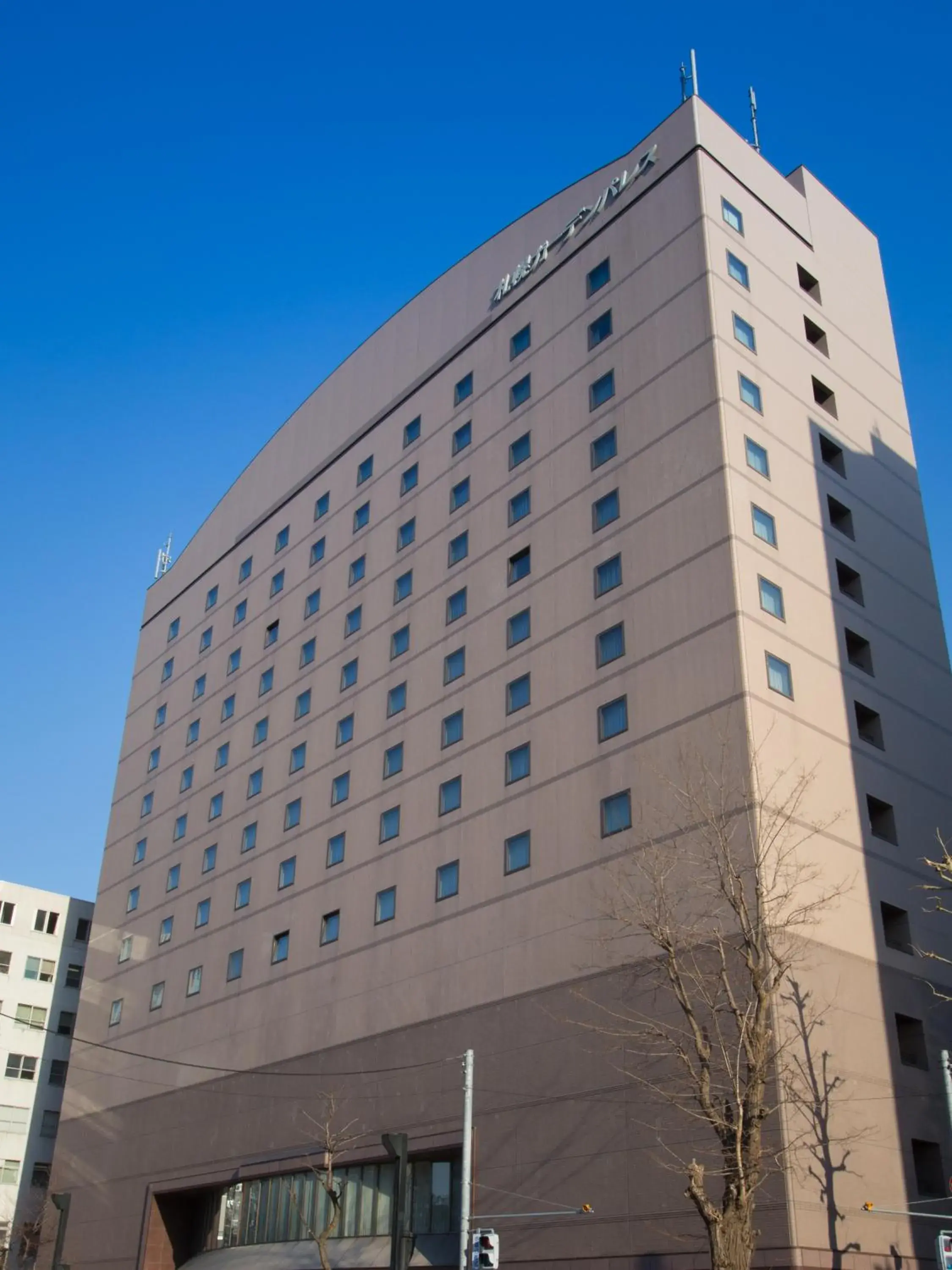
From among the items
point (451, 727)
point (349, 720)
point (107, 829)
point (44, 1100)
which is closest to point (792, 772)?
point (451, 727)

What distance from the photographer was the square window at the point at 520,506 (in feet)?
165

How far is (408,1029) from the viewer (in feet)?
149

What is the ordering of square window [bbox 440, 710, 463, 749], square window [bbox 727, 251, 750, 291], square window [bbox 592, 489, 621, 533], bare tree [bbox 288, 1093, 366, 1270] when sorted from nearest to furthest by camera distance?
bare tree [bbox 288, 1093, 366, 1270], square window [bbox 592, 489, 621, 533], square window [bbox 727, 251, 750, 291], square window [bbox 440, 710, 463, 749]

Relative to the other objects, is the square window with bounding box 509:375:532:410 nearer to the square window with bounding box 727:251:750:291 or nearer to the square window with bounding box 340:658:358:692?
the square window with bounding box 727:251:750:291

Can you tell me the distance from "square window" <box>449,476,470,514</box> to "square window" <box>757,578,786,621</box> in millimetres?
16416

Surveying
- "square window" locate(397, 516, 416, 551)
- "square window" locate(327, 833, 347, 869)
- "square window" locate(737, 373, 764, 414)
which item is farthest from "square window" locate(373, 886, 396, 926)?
"square window" locate(737, 373, 764, 414)

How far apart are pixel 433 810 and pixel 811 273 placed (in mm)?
26929

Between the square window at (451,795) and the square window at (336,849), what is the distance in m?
6.72

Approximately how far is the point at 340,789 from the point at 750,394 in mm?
24044

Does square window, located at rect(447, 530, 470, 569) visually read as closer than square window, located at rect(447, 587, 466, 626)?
No

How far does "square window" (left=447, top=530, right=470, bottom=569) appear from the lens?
53188 mm

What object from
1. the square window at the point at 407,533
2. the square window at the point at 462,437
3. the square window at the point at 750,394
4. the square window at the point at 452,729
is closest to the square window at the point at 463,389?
the square window at the point at 462,437

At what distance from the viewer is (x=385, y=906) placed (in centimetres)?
4944

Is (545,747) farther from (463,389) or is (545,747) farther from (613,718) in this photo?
(463,389)
